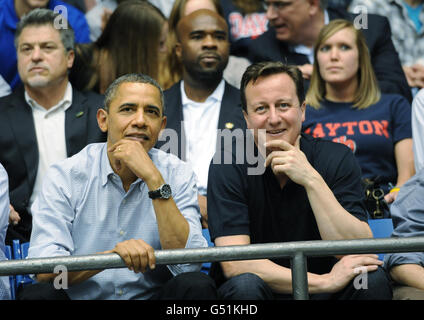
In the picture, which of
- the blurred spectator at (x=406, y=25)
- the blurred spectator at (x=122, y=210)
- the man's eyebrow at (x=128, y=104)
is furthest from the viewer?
the blurred spectator at (x=406, y=25)

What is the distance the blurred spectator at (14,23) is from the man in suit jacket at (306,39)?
45.6 inches

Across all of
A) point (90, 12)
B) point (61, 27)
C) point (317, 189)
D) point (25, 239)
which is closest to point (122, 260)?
point (317, 189)

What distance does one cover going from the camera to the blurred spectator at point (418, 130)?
4.07 metres

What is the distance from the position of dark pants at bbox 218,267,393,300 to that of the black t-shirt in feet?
0.87

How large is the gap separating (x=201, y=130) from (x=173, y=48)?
2.32ft

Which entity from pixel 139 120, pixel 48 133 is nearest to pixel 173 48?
pixel 48 133

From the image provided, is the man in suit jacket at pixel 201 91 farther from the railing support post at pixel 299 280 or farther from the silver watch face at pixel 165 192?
the railing support post at pixel 299 280

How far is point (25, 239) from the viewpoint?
3965 mm

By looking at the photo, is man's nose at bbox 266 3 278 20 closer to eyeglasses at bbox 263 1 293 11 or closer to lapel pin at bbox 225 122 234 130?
eyeglasses at bbox 263 1 293 11

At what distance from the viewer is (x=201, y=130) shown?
4.53 metres

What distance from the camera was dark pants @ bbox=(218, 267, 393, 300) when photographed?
2.87m

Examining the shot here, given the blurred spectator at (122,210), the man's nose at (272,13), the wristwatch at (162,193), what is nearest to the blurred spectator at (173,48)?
the man's nose at (272,13)

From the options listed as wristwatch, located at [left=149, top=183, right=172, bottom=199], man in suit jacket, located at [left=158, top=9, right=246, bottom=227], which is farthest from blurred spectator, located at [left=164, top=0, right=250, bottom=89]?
wristwatch, located at [left=149, top=183, right=172, bottom=199]

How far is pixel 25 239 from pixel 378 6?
10.1ft
